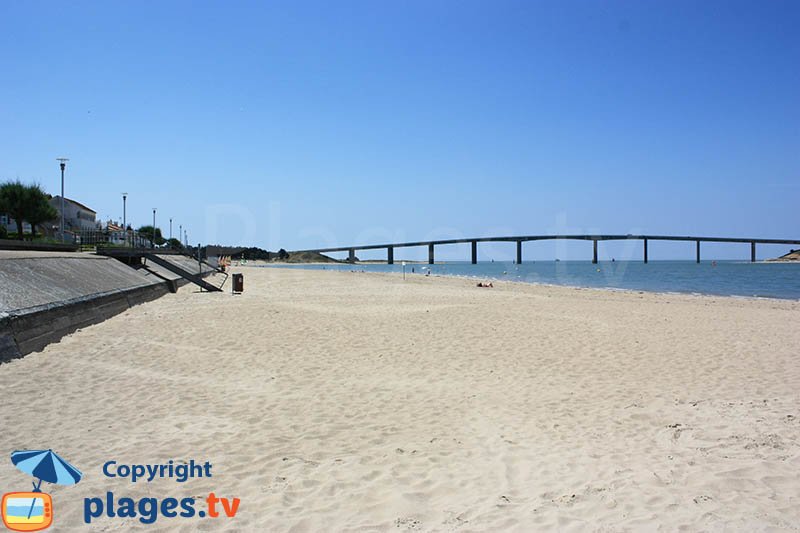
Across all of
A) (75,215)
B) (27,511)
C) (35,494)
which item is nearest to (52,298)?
(35,494)

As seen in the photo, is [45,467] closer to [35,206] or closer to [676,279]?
[35,206]

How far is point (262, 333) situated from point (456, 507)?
9.01 m

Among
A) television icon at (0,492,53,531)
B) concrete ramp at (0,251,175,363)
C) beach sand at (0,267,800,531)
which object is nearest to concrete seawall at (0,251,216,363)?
concrete ramp at (0,251,175,363)

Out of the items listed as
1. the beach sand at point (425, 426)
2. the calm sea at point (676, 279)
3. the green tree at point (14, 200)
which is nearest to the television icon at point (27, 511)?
the beach sand at point (425, 426)

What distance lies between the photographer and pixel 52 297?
1140 cm

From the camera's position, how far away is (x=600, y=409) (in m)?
6.79

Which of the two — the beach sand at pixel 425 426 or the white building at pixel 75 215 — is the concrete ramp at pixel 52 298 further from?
the white building at pixel 75 215

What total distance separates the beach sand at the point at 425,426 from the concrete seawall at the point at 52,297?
44 centimetres

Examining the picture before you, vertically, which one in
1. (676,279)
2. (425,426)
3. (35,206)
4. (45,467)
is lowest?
(676,279)

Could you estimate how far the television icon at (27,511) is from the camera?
12.5 feet

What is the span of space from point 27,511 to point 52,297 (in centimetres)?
885

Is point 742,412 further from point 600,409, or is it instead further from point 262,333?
point 262,333

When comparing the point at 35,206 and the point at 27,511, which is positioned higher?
the point at 35,206

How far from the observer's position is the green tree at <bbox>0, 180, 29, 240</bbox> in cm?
4365
